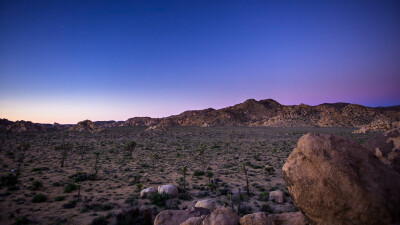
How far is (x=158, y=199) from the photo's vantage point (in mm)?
11766

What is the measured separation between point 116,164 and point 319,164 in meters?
23.1

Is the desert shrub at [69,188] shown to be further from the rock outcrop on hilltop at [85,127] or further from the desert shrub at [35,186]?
the rock outcrop on hilltop at [85,127]

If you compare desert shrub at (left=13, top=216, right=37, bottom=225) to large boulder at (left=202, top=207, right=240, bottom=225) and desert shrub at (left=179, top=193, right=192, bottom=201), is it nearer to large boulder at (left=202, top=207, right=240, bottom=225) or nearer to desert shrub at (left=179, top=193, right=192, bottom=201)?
desert shrub at (left=179, top=193, right=192, bottom=201)

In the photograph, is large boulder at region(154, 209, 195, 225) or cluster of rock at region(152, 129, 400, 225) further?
large boulder at region(154, 209, 195, 225)

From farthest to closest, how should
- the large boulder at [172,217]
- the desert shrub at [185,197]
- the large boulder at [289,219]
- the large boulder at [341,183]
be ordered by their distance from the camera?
1. the desert shrub at [185,197]
2. the large boulder at [172,217]
3. the large boulder at [289,219]
4. the large boulder at [341,183]

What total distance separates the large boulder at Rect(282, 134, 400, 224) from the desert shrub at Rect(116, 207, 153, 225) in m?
6.31

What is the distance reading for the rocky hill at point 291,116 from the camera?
10762 centimetres

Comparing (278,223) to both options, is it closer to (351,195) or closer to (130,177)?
(351,195)

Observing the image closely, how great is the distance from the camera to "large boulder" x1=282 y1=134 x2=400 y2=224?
3965 millimetres

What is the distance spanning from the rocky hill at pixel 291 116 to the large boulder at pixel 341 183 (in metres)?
84.7

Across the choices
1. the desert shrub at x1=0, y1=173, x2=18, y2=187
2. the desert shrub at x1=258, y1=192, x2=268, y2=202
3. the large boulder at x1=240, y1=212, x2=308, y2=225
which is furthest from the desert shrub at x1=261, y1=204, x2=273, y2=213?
the desert shrub at x1=0, y1=173, x2=18, y2=187

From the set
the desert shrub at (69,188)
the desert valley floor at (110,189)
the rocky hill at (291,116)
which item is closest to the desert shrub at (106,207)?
the desert valley floor at (110,189)

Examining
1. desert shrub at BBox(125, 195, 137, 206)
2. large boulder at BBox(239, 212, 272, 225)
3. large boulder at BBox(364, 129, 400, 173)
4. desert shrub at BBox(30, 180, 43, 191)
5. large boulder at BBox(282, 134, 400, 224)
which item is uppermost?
large boulder at BBox(364, 129, 400, 173)

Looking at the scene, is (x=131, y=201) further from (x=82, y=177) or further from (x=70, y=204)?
(x=82, y=177)
